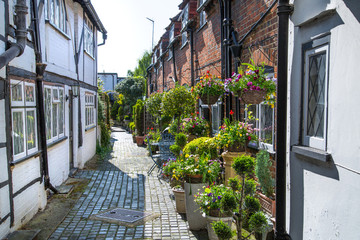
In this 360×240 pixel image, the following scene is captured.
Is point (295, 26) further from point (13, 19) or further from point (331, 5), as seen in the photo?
point (13, 19)

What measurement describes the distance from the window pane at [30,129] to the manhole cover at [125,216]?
1769 millimetres

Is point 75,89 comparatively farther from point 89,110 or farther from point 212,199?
point 212,199

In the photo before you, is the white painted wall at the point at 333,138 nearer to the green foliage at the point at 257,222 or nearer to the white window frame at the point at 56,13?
the green foliage at the point at 257,222

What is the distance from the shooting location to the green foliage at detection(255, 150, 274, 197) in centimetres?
495

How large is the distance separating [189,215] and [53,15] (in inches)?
229

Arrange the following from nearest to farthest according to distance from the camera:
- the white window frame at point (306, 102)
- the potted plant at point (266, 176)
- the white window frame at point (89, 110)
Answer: the white window frame at point (306, 102), the potted plant at point (266, 176), the white window frame at point (89, 110)

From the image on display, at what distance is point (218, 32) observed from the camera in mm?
8219

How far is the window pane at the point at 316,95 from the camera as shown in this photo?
3.55 metres

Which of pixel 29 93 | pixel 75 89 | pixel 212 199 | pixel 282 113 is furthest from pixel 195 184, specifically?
pixel 75 89

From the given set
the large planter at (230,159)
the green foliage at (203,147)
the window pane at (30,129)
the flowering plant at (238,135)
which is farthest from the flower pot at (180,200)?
the window pane at (30,129)

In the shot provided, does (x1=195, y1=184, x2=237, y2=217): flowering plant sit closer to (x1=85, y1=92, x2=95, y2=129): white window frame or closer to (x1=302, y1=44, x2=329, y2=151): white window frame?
(x1=302, y1=44, x2=329, y2=151): white window frame

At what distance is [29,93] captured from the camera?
6.11 meters

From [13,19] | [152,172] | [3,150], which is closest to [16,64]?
[13,19]

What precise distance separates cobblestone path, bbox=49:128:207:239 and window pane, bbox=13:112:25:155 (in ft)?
4.95
